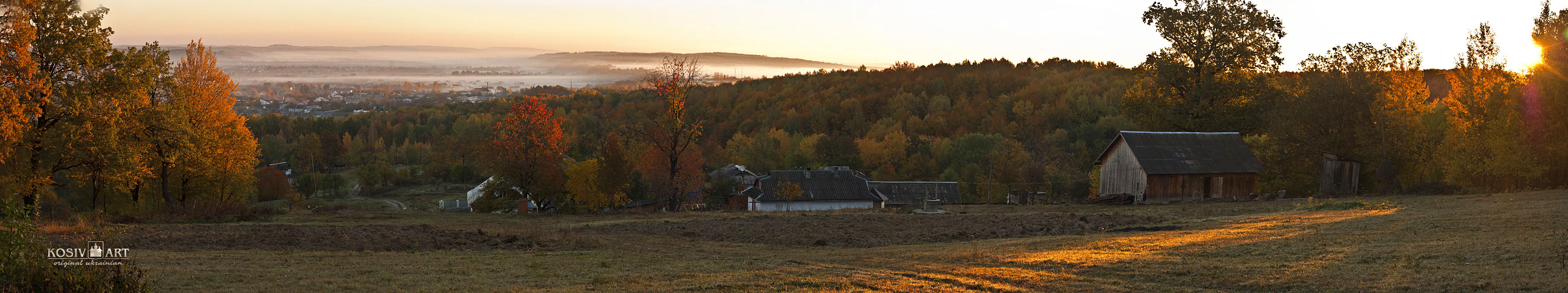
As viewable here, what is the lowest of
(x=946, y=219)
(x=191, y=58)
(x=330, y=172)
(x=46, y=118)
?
(x=330, y=172)

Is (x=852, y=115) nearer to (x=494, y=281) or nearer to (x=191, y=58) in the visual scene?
(x=191, y=58)

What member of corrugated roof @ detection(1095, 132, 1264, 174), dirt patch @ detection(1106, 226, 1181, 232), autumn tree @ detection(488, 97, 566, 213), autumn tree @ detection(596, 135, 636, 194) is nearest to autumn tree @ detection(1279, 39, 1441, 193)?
corrugated roof @ detection(1095, 132, 1264, 174)

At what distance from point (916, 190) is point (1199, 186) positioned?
31714mm

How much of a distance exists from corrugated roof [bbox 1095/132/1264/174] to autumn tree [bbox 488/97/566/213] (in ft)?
80.1

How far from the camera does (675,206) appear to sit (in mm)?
41844

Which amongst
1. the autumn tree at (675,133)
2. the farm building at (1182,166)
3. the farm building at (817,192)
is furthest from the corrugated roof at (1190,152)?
the farm building at (817,192)

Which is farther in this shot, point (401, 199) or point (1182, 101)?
point (401, 199)

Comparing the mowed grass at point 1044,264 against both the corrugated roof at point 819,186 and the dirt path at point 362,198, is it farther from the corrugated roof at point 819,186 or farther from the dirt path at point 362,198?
the dirt path at point 362,198

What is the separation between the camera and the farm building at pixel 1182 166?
114ft

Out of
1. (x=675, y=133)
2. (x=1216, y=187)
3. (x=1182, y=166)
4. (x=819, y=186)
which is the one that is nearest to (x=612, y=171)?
(x=675, y=133)

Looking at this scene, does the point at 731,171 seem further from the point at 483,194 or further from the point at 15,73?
the point at 15,73

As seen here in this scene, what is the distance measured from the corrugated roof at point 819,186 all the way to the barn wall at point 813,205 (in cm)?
19

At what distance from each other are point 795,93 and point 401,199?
67307 mm

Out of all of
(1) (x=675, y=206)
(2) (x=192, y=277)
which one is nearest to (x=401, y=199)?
(1) (x=675, y=206)
